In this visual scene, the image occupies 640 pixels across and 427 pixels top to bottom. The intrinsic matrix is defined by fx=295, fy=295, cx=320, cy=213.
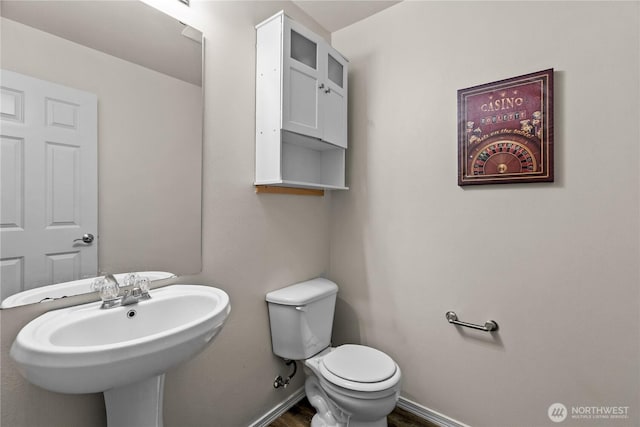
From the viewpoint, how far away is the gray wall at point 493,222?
1228mm

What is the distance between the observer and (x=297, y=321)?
1583 mm

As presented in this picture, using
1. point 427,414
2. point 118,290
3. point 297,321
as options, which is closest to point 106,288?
point 118,290

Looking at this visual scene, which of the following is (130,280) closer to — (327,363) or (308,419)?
(327,363)

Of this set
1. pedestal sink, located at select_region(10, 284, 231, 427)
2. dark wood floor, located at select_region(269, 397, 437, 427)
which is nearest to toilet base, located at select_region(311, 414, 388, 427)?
dark wood floor, located at select_region(269, 397, 437, 427)

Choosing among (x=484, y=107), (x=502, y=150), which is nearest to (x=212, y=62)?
(x=484, y=107)

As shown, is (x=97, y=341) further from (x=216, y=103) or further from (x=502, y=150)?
(x=502, y=150)

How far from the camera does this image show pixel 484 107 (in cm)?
150

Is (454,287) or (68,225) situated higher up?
(68,225)

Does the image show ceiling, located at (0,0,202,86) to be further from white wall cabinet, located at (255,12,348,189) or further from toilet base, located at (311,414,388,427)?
toilet base, located at (311,414,388,427)

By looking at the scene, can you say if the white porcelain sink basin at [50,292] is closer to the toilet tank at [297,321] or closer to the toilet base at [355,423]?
the toilet tank at [297,321]

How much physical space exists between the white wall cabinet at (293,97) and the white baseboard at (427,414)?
1388 millimetres

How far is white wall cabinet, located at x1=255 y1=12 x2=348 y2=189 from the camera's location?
57.7 inches

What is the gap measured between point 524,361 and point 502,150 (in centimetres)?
103

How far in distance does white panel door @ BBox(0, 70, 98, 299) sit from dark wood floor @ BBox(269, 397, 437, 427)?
1.32m
